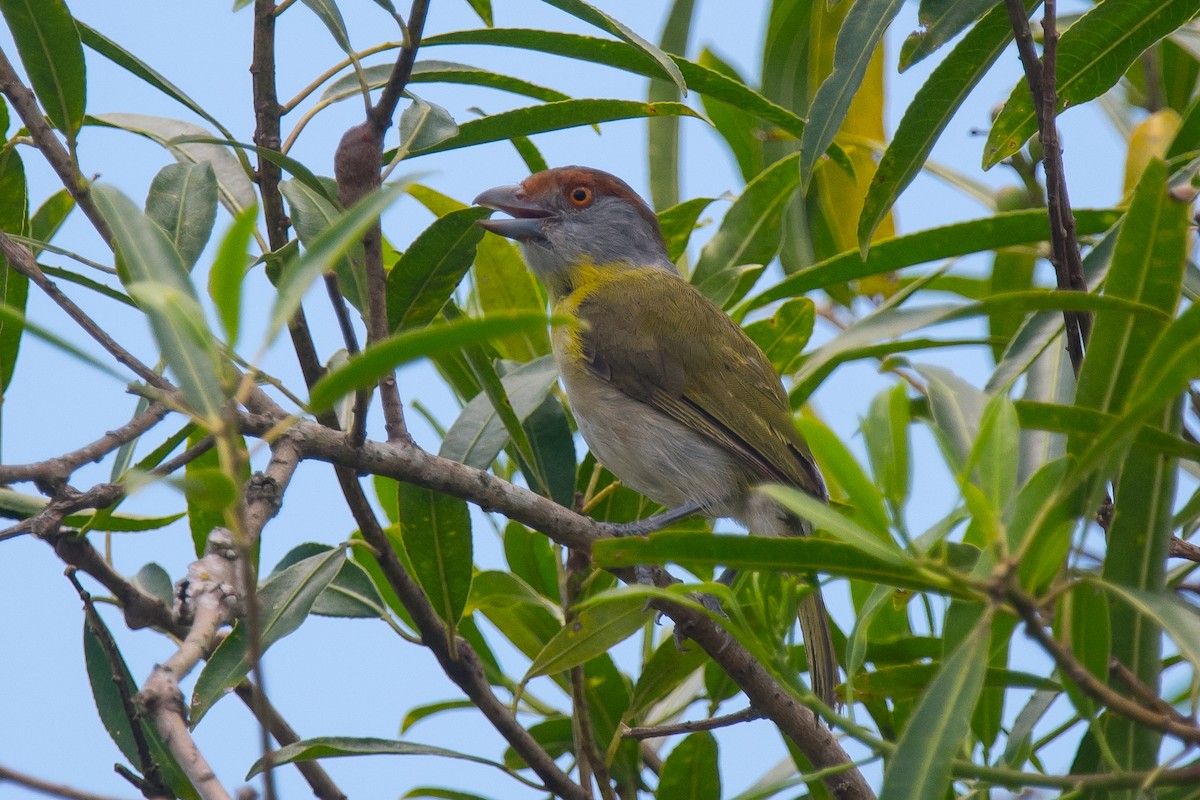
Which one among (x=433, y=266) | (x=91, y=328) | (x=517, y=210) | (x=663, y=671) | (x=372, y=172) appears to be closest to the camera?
(x=91, y=328)

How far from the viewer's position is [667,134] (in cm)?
445

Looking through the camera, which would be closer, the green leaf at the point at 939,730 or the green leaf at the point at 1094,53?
the green leaf at the point at 939,730

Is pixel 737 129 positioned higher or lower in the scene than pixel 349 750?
higher

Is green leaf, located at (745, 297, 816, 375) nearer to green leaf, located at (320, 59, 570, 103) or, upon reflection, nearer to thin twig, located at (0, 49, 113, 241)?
green leaf, located at (320, 59, 570, 103)

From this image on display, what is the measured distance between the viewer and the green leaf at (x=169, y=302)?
1.42 m

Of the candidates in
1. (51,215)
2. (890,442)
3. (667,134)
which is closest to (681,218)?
(667,134)

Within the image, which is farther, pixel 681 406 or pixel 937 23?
pixel 681 406

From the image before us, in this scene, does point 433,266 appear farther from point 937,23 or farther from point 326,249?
point 326,249

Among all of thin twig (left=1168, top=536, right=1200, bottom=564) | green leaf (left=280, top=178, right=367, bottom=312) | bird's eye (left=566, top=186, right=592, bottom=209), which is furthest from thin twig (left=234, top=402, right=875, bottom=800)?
bird's eye (left=566, top=186, right=592, bottom=209)

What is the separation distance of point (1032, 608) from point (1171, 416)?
75 centimetres

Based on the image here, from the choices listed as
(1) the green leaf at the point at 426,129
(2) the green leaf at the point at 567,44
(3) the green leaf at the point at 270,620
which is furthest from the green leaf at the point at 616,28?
(3) the green leaf at the point at 270,620

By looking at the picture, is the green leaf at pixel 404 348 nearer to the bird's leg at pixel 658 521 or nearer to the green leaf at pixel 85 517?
the green leaf at pixel 85 517

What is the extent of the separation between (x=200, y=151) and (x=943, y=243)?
2101 millimetres

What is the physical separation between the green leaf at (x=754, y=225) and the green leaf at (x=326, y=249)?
2551 millimetres
